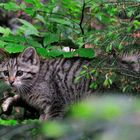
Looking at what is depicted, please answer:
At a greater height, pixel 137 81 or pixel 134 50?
pixel 134 50

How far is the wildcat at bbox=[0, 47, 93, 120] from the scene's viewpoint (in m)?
6.44

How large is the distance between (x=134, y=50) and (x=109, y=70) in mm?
336

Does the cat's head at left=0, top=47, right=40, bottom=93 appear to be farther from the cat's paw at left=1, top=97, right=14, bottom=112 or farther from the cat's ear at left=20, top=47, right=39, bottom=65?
the cat's paw at left=1, top=97, right=14, bottom=112

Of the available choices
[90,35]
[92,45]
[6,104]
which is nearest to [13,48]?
[6,104]

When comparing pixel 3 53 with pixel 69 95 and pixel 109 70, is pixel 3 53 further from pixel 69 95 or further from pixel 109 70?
pixel 109 70

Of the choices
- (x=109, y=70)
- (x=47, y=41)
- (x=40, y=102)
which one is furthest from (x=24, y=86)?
(x=109, y=70)

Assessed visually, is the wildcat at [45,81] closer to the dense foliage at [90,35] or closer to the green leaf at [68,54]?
the dense foliage at [90,35]

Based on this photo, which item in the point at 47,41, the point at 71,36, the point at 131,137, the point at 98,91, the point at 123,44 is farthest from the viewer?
the point at 71,36

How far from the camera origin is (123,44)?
435 cm

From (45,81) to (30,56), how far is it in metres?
0.46

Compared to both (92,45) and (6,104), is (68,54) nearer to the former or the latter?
(92,45)

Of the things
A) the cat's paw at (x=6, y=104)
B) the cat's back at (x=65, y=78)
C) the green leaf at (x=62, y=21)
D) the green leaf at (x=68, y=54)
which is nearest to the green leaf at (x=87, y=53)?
the green leaf at (x=68, y=54)

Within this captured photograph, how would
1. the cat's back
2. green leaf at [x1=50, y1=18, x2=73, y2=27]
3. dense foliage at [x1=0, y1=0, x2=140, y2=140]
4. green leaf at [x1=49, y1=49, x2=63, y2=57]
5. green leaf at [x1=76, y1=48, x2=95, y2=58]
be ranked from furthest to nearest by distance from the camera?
1. green leaf at [x1=50, y1=18, x2=73, y2=27]
2. the cat's back
3. green leaf at [x1=49, y1=49, x2=63, y2=57]
4. green leaf at [x1=76, y1=48, x2=95, y2=58]
5. dense foliage at [x1=0, y1=0, x2=140, y2=140]

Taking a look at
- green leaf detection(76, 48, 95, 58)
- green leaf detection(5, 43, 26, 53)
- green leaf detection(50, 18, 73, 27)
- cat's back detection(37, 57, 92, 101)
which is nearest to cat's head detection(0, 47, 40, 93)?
cat's back detection(37, 57, 92, 101)
